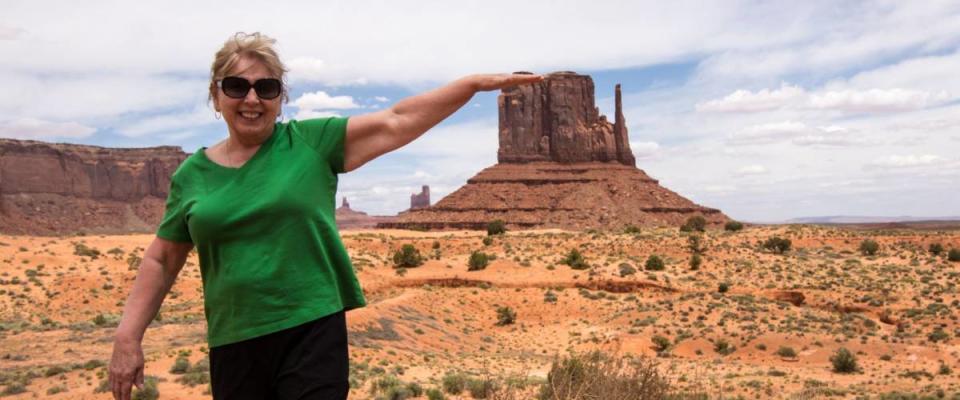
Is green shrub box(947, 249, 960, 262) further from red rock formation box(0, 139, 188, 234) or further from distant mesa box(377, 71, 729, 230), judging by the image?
red rock formation box(0, 139, 188, 234)

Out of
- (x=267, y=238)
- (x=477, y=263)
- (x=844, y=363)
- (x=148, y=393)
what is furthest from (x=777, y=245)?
(x=267, y=238)

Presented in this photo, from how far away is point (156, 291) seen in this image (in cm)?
305

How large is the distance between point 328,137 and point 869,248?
4195 centimetres

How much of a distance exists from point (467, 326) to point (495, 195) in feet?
214

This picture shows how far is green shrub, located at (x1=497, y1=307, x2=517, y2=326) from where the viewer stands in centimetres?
2709

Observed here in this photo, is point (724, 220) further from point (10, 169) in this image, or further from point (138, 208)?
point (10, 169)

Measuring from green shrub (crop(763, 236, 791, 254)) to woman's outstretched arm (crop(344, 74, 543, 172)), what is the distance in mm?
40295

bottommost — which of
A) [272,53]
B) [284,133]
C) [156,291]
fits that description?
[156,291]

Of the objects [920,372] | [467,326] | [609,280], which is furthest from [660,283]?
[920,372]

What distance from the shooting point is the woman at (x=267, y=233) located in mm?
2734

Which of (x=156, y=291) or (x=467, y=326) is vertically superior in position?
(x=156, y=291)

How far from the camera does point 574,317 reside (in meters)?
27.7

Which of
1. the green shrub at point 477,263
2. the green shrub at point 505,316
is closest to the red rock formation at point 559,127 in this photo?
the green shrub at point 477,263

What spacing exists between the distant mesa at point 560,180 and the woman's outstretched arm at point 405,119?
66.7 meters
